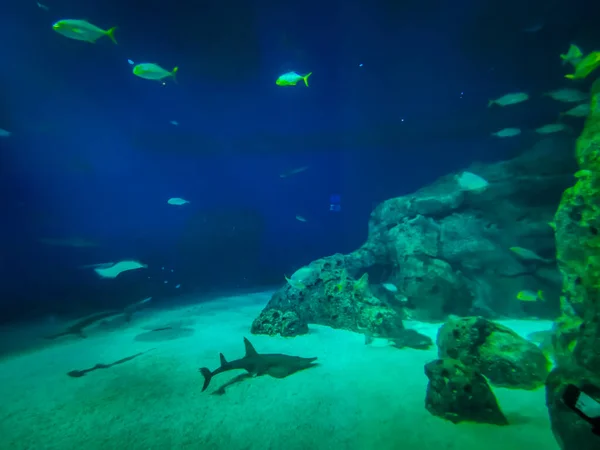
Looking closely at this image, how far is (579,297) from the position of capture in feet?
16.8

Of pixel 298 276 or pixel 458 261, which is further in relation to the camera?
pixel 458 261

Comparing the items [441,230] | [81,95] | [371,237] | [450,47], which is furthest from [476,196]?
[81,95]

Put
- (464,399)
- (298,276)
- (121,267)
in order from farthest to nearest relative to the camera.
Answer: (121,267), (298,276), (464,399)

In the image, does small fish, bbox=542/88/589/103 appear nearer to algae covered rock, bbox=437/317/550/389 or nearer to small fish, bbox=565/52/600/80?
small fish, bbox=565/52/600/80

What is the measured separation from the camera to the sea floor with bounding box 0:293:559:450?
313 centimetres

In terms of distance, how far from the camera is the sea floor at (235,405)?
313 cm

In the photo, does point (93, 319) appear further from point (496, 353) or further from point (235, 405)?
point (496, 353)

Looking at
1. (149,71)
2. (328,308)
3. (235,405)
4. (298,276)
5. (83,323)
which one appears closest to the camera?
(235,405)

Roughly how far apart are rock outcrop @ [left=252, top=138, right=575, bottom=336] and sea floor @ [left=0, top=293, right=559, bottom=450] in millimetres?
1588

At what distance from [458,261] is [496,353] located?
4.85 meters

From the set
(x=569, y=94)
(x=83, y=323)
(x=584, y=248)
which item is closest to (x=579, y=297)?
(x=584, y=248)

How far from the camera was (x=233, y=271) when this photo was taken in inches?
778

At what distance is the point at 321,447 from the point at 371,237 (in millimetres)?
8905

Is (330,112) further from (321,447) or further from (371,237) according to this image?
(321,447)
